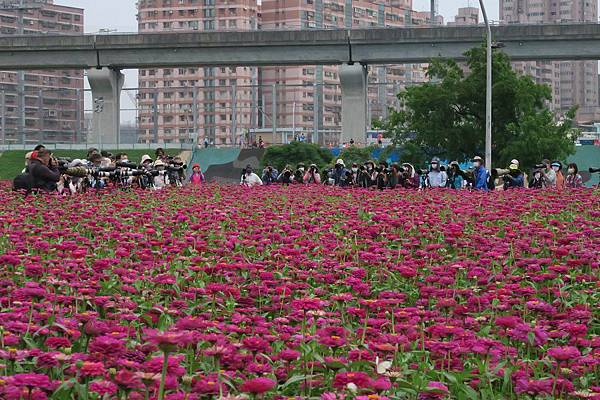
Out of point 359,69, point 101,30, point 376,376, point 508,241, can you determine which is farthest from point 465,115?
point 376,376

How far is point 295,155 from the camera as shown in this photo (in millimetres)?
55719

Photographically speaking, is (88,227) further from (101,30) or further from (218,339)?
(101,30)

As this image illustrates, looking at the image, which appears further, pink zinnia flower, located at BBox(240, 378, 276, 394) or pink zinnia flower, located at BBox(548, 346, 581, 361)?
pink zinnia flower, located at BBox(548, 346, 581, 361)

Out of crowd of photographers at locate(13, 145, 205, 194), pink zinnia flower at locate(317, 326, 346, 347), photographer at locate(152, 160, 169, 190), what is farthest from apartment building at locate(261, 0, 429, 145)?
pink zinnia flower at locate(317, 326, 346, 347)

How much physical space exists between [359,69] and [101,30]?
14.6 m

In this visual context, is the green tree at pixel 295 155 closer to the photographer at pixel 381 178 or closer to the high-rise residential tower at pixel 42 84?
the photographer at pixel 381 178

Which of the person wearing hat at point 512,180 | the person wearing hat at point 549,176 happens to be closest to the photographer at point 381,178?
the person wearing hat at point 512,180

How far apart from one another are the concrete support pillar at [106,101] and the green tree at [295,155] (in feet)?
35.9

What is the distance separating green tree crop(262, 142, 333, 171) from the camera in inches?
2162

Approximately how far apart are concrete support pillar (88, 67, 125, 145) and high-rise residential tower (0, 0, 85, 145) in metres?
64.0

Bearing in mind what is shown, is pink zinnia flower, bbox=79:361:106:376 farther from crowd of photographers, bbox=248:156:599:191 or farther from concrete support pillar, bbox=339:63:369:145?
concrete support pillar, bbox=339:63:369:145

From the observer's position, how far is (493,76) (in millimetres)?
41688

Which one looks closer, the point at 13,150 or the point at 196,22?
the point at 13,150

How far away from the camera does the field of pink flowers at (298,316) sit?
427 centimetres
